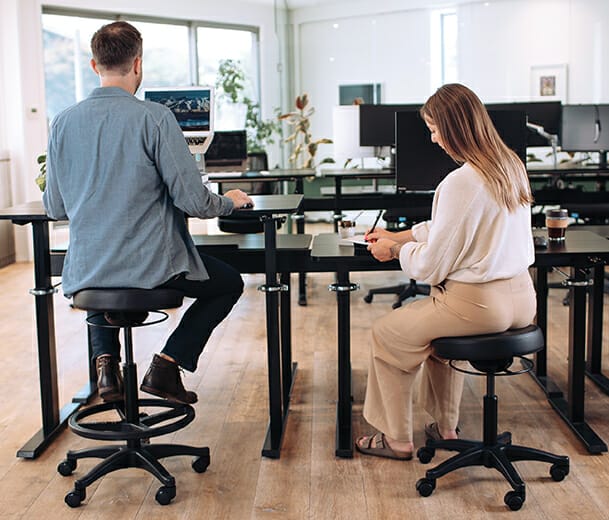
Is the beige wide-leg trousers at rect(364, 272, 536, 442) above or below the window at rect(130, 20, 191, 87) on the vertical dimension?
below

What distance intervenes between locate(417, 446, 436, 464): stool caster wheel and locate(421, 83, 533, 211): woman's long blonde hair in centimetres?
87

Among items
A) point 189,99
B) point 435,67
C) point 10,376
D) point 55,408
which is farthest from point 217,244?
point 435,67

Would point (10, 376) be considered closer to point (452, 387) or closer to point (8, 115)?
point (452, 387)

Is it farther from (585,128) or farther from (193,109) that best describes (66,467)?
(585,128)

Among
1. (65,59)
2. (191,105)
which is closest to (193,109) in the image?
(191,105)

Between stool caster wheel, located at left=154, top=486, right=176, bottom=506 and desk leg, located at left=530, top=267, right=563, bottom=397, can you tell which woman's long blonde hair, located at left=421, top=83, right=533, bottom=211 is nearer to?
desk leg, located at left=530, top=267, right=563, bottom=397

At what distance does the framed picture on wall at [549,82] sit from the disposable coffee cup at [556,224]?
603cm

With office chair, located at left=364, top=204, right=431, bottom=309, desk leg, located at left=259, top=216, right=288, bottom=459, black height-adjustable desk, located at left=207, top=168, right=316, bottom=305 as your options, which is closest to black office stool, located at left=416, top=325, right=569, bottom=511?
desk leg, located at left=259, top=216, right=288, bottom=459

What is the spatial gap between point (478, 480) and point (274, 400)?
2.49ft

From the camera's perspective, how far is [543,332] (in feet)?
12.1

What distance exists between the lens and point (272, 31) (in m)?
10.1

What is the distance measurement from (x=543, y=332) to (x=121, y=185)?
6.54ft

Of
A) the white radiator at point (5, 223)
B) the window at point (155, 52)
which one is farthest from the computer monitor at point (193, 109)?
the window at point (155, 52)

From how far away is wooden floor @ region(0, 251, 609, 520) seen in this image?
259 cm
